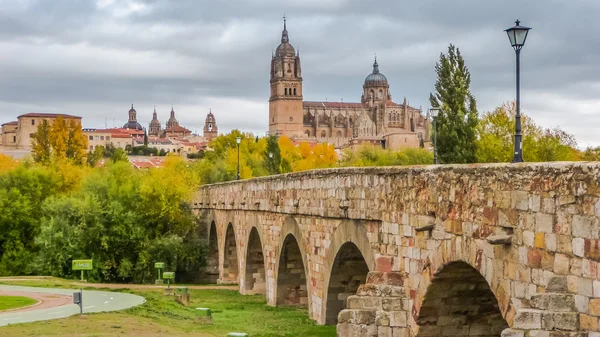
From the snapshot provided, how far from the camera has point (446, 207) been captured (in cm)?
1187

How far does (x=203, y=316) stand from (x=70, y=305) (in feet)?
13.3

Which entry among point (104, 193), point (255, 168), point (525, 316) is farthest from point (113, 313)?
point (255, 168)

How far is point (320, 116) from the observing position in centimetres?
19350

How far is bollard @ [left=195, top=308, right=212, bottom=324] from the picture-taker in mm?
21734

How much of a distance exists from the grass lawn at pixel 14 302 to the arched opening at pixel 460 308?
1392 centimetres

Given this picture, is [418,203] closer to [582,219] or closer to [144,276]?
[582,219]

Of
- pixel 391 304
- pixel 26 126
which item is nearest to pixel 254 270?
pixel 391 304

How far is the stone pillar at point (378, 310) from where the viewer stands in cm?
1248

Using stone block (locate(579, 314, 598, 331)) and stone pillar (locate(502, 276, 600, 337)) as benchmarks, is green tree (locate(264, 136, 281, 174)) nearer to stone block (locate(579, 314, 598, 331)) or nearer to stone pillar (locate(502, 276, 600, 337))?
stone pillar (locate(502, 276, 600, 337))

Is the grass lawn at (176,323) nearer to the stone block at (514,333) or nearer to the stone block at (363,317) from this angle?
the stone block at (363,317)

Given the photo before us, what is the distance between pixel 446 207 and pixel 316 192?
7.95m

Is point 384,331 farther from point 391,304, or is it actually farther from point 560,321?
point 560,321

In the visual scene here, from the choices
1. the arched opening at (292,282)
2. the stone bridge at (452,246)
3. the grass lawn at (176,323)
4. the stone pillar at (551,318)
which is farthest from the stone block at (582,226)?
the arched opening at (292,282)

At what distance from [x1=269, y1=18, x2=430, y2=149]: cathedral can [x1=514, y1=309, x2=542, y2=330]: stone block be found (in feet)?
538
